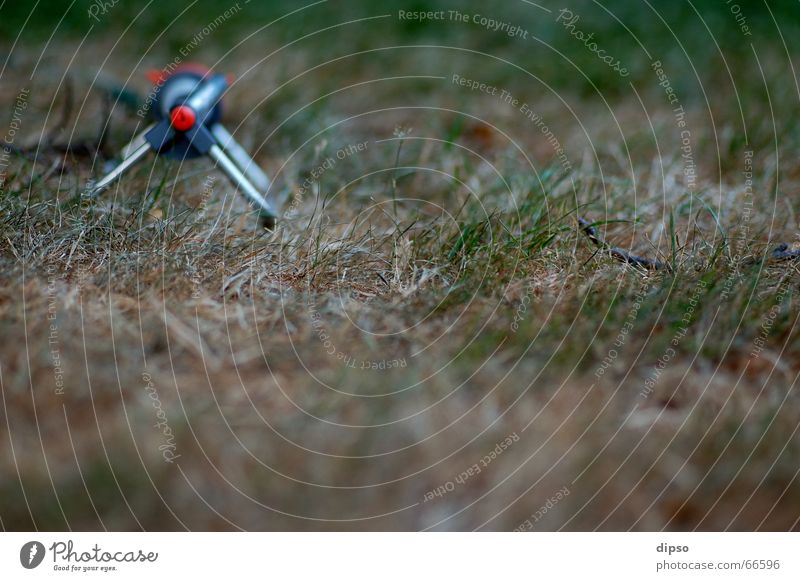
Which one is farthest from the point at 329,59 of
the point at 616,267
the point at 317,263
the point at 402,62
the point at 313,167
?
the point at 616,267

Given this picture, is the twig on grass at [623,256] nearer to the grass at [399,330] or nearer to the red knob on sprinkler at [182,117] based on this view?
the grass at [399,330]

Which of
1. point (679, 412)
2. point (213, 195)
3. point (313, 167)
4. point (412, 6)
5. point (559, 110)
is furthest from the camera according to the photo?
point (412, 6)

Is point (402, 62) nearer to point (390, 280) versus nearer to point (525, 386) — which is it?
point (390, 280)

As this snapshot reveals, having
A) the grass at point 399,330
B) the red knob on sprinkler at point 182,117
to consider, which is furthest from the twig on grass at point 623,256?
the red knob on sprinkler at point 182,117
